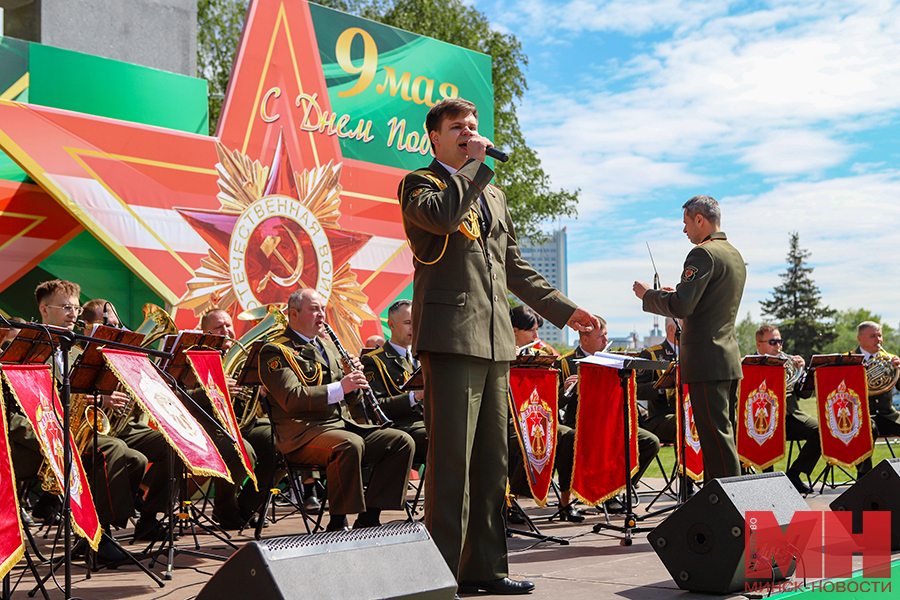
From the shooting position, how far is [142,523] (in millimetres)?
5383

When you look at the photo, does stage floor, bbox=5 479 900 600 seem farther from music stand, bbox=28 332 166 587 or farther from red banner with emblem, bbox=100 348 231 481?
red banner with emblem, bbox=100 348 231 481

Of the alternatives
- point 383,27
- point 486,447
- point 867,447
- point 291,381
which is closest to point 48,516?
point 291,381

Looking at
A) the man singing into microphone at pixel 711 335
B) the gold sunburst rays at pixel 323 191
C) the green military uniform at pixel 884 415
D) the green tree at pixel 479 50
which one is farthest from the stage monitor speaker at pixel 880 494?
the green tree at pixel 479 50

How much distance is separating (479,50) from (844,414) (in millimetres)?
16647

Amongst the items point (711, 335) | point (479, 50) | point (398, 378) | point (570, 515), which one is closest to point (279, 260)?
point (398, 378)

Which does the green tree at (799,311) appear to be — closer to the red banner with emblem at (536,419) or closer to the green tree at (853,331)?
the green tree at (853,331)

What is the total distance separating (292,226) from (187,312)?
1676 millimetres

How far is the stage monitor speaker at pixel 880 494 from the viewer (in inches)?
173

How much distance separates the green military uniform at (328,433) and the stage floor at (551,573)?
0.76 metres

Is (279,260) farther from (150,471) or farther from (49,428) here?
(49,428)

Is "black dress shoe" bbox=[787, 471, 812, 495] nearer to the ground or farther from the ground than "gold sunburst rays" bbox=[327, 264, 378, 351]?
nearer to the ground

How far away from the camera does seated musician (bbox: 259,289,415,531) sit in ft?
17.0

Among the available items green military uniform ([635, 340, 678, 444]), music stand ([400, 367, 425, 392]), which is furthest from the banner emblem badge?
music stand ([400, 367, 425, 392])

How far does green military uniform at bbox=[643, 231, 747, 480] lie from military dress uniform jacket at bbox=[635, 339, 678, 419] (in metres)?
2.10
